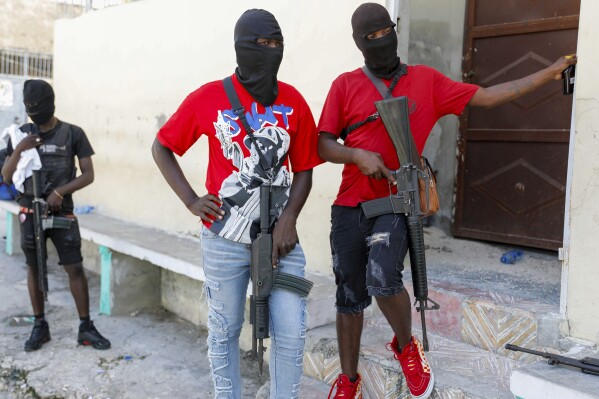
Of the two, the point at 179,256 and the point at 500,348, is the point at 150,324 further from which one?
the point at 500,348

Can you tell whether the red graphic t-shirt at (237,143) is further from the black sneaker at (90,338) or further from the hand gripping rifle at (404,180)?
the black sneaker at (90,338)

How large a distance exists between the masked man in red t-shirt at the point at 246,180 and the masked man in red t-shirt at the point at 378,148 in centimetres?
29

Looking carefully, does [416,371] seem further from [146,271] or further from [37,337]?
[146,271]

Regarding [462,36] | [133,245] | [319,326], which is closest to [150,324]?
[133,245]

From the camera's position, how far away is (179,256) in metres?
4.70

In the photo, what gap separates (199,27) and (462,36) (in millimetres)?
2265

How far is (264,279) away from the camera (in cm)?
242

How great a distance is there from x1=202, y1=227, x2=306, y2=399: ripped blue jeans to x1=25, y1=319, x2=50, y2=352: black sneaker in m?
2.39

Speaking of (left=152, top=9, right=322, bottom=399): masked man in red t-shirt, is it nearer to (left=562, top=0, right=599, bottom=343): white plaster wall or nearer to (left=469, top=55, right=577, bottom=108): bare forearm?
(left=469, top=55, right=577, bottom=108): bare forearm

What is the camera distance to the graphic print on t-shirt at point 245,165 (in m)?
2.42

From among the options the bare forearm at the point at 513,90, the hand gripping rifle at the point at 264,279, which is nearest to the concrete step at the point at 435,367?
the hand gripping rifle at the point at 264,279

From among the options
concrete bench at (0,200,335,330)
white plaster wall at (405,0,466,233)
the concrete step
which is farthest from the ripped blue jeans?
white plaster wall at (405,0,466,233)

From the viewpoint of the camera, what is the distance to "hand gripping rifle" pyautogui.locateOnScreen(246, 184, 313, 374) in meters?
2.42

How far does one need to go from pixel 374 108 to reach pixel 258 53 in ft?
1.89
